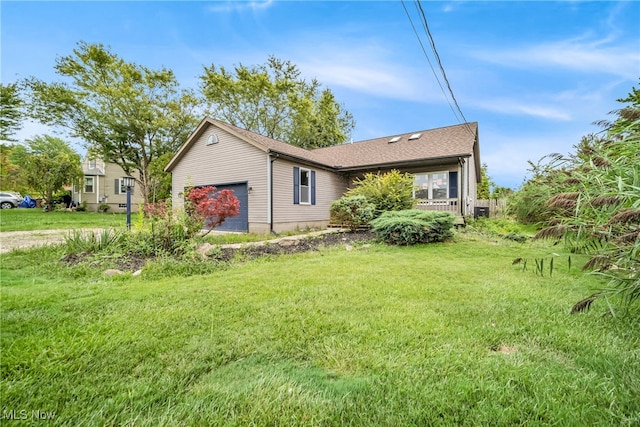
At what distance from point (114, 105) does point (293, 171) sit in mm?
14652

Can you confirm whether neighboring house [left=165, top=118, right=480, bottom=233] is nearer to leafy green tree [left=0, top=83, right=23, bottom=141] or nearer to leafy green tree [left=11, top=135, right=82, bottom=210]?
leafy green tree [left=11, top=135, right=82, bottom=210]

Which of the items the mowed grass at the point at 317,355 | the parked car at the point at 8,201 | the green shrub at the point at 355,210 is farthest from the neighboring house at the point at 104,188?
the mowed grass at the point at 317,355

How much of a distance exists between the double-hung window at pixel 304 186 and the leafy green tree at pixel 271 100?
465 inches

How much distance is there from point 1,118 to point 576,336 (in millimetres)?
28591

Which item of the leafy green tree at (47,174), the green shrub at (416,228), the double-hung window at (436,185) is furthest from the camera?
the leafy green tree at (47,174)

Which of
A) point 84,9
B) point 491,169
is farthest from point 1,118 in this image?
point 491,169

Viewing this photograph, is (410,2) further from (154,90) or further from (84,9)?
(154,90)

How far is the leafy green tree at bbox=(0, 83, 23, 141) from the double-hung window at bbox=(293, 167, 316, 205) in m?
19.9

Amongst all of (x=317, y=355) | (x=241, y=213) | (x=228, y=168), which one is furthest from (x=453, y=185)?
(x=317, y=355)

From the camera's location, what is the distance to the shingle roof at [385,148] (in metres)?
11.2

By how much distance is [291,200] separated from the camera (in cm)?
1107

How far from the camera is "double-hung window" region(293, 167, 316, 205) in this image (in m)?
11.4

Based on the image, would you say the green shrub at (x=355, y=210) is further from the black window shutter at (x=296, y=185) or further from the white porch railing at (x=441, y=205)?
the white porch railing at (x=441, y=205)

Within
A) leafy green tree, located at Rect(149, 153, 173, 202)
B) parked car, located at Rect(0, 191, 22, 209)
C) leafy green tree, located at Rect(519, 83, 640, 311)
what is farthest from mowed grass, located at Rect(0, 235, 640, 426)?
parked car, located at Rect(0, 191, 22, 209)
